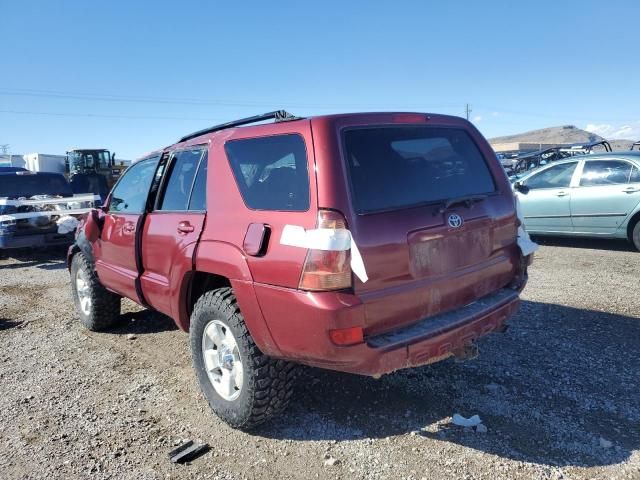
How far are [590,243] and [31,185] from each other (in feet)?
37.2

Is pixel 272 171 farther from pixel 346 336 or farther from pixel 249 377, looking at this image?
pixel 249 377

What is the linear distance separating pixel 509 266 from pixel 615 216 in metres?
5.67

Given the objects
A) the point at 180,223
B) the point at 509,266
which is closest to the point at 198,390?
the point at 180,223

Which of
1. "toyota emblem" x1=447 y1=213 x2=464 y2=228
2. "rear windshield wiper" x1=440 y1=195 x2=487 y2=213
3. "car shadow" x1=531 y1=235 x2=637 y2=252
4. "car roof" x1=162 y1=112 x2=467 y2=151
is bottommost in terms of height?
"car shadow" x1=531 y1=235 x2=637 y2=252

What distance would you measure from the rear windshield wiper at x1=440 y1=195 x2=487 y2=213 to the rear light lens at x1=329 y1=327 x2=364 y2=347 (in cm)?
90

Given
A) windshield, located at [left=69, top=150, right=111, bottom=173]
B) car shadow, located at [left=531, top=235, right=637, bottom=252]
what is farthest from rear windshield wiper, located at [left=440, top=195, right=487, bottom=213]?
windshield, located at [left=69, top=150, right=111, bottom=173]

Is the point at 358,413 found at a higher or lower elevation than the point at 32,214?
lower

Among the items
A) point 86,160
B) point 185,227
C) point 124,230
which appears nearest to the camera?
point 185,227

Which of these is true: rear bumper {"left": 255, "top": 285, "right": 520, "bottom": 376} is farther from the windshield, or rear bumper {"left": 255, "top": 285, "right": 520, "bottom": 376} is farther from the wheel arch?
the windshield

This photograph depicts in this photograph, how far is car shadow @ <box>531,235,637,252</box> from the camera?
327 inches

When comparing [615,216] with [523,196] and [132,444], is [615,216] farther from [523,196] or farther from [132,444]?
[132,444]

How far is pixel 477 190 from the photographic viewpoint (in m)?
3.33

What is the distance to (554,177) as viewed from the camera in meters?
8.88

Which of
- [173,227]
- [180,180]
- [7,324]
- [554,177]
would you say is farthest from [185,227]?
[554,177]
